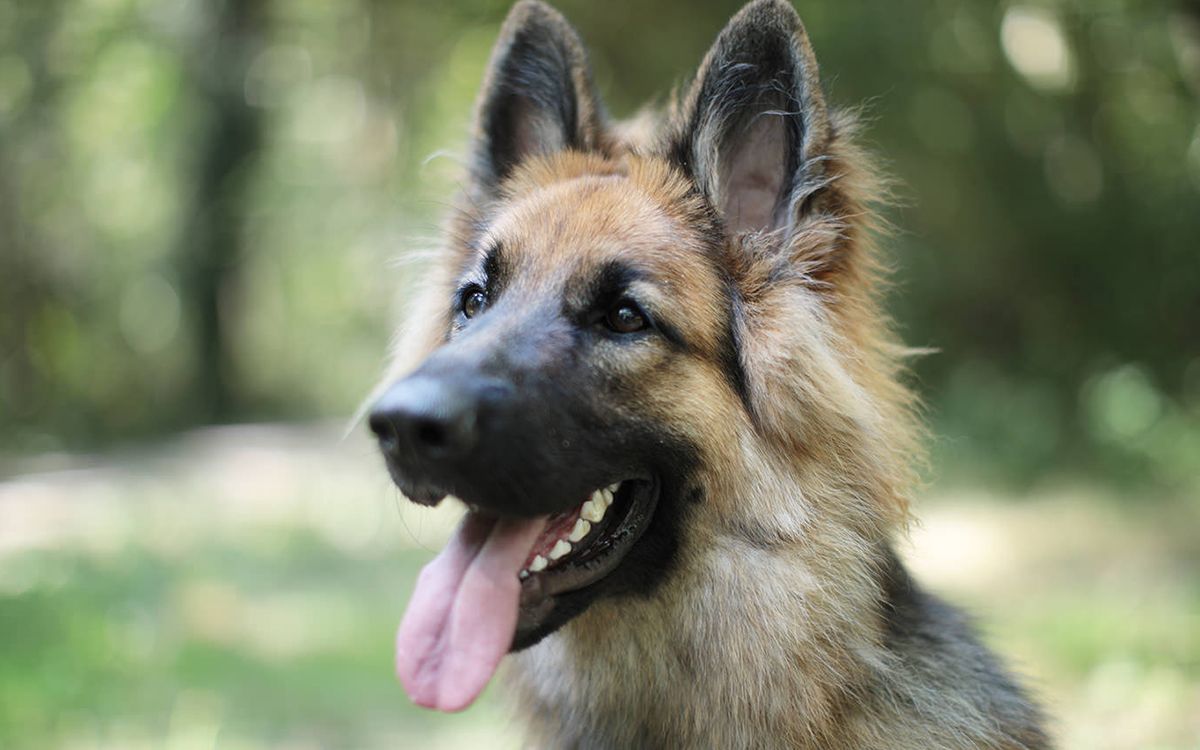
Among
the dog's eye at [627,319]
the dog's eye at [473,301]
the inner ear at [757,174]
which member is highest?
the inner ear at [757,174]

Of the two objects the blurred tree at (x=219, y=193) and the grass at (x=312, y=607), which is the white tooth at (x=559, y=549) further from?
the blurred tree at (x=219, y=193)

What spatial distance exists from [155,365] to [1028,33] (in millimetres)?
14251

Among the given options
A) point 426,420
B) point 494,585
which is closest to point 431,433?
point 426,420

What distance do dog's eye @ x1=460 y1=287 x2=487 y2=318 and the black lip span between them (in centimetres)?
83

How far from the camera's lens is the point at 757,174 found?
3.49 metres

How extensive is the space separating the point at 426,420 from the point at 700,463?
87 cm

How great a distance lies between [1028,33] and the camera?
366 inches

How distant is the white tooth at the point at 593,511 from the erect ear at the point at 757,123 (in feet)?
3.26

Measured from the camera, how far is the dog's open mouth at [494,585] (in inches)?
112

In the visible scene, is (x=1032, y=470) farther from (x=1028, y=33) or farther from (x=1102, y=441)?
(x=1028, y=33)

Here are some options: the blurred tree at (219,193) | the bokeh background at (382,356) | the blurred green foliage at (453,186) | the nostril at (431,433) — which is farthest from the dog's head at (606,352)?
the blurred tree at (219,193)

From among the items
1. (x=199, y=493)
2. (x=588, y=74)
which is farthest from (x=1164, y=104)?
(x=199, y=493)

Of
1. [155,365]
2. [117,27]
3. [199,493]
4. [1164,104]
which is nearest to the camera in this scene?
[1164,104]

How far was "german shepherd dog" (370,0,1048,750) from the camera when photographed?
2.89m
